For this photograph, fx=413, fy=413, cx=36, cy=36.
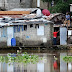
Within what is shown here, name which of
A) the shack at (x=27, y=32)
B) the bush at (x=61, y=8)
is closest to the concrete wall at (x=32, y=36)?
the shack at (x=27, y=32)

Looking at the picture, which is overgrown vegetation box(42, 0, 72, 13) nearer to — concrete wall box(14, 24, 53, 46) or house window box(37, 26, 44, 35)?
concrete wall box(14, 24, 53, 46)

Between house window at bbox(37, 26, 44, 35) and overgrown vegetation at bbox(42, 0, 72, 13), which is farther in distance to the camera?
overgrown vegetation at bbox(42, 0, 72, 13)

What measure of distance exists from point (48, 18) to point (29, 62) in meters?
17.4

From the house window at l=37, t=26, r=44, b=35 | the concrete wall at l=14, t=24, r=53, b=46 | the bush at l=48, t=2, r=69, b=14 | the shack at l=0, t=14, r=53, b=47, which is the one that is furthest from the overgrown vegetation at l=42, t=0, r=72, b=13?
the house window at l=37, t=26, r=44, b=35

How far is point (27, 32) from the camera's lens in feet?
126

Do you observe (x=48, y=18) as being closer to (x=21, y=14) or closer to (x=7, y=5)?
(x=21, y=14)

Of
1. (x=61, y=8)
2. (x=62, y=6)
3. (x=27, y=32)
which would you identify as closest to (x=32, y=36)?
(x=27, y=32)

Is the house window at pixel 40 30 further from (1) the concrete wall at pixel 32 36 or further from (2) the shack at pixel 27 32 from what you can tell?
(1) the concrete wall at pixel 32 36

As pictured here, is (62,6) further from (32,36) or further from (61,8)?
(32,36)

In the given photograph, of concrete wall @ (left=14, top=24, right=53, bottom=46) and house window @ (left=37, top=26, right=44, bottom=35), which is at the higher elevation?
house window @ (left=37, top=26, right=44, bottom=35)

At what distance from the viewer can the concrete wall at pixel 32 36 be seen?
125 ft

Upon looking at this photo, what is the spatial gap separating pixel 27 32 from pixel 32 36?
68cm

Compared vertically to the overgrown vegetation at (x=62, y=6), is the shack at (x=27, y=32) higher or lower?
lower

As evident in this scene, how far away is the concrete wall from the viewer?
1498 inches
